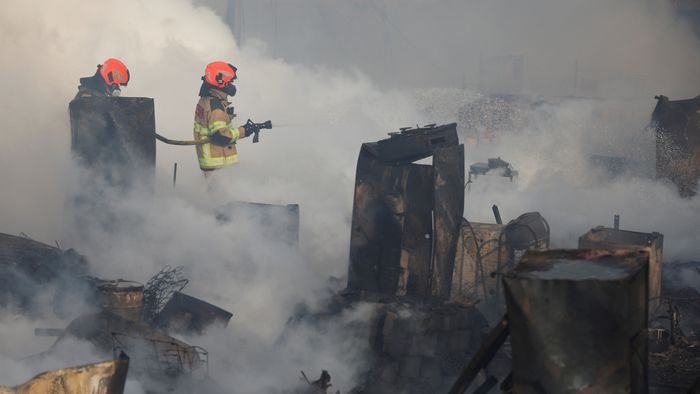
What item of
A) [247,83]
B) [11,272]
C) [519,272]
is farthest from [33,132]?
[519,272]

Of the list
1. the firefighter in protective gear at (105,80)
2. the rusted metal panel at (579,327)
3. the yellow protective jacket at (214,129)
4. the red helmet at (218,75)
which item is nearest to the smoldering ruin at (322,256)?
the rusted metal panel at (579,327)

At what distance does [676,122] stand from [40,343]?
927cm

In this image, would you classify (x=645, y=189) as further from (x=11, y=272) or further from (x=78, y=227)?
(x=11, y=272)

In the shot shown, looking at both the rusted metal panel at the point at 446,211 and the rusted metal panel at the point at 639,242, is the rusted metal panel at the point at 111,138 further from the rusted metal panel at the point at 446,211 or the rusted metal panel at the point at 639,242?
the rusted metal panel at the point at 639,242

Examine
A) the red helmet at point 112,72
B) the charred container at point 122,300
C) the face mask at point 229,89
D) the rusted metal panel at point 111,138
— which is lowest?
the charred container at point 122,300

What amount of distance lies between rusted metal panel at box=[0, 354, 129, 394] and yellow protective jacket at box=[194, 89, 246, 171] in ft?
20.9

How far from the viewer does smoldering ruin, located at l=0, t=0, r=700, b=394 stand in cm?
427

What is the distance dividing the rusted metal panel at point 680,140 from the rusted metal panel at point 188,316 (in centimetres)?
781

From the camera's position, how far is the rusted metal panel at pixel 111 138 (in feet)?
31.2

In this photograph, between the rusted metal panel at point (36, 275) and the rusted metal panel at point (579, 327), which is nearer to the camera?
the rusted metal panel at point (579, 327)

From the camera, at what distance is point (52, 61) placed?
15.7 metres

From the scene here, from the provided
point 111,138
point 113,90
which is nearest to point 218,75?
point 111,138

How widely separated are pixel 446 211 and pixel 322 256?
2.61 metres

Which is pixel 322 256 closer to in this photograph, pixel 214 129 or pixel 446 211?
pixel 214 129
